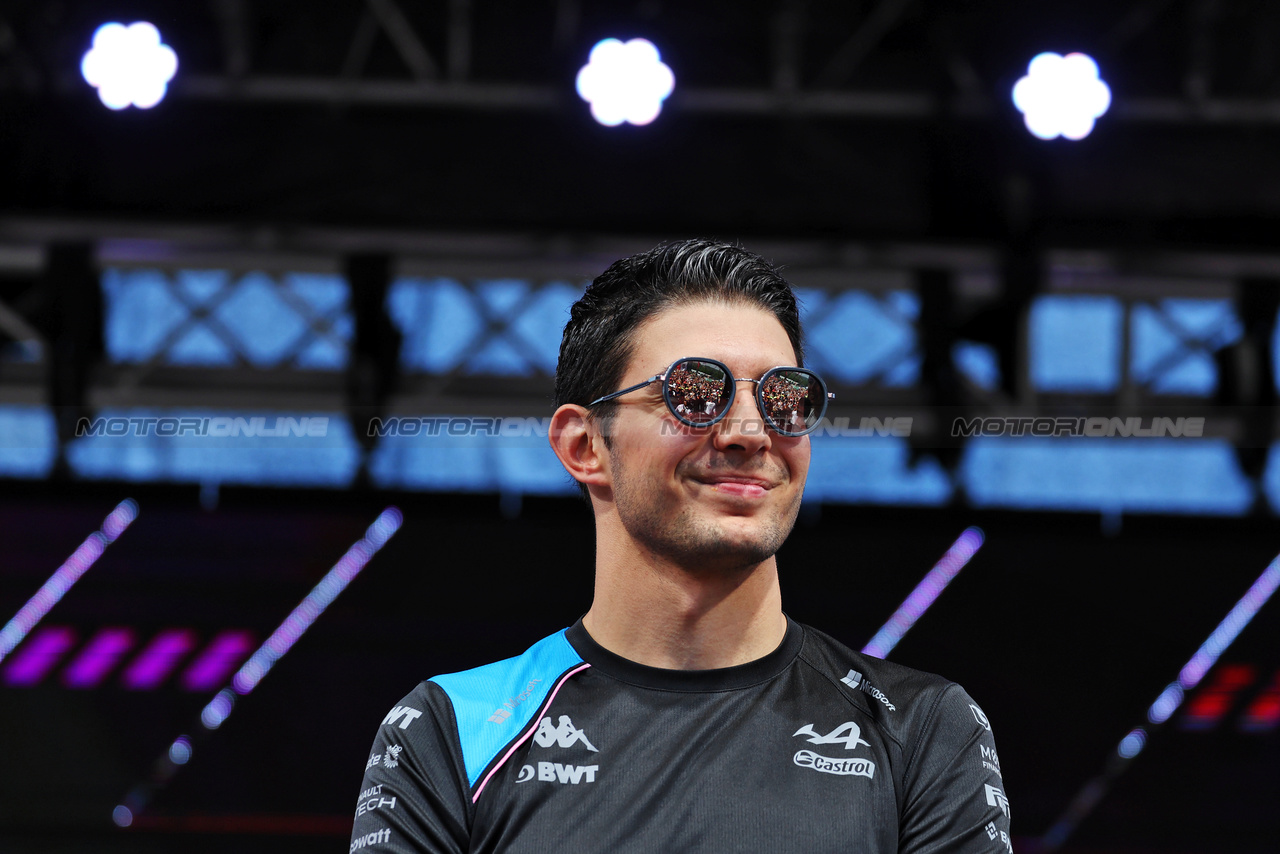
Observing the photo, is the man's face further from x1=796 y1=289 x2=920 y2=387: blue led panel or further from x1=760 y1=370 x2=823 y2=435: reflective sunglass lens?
x1=796 y1=289 x2=920 y2=387: blue led panel

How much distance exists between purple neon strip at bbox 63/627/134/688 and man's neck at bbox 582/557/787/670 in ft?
14.6

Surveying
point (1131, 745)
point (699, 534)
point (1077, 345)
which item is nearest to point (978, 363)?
point (1077, 345)

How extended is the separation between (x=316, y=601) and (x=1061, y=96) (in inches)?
151

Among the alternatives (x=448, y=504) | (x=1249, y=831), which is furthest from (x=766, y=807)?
(x=1249, y=831)

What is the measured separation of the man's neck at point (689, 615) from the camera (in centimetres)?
155

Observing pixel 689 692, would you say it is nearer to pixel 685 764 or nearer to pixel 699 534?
pixel 685 764

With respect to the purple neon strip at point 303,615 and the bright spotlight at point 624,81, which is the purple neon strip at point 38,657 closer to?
the purple neon strip at point 303,615

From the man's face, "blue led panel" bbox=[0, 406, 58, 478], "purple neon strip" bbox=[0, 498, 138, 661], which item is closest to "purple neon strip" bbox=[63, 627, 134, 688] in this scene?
"purple neon strip" bbox=[0, 498, 138, 661]

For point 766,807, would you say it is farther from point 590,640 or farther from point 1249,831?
point 1249,831

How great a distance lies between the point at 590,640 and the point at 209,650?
166 inches

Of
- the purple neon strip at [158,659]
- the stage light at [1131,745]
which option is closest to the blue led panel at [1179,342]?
the stage light at [1131,745]

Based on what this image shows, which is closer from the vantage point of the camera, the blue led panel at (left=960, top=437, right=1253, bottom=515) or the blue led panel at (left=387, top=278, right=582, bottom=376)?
the blue led panel at (left=387, top=278, right=582, bottom=376)

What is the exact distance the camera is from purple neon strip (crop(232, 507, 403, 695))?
5355 mm

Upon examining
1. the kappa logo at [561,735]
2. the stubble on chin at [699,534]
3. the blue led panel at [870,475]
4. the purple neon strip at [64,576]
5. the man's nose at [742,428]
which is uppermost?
the blue led panel at [870,475]
